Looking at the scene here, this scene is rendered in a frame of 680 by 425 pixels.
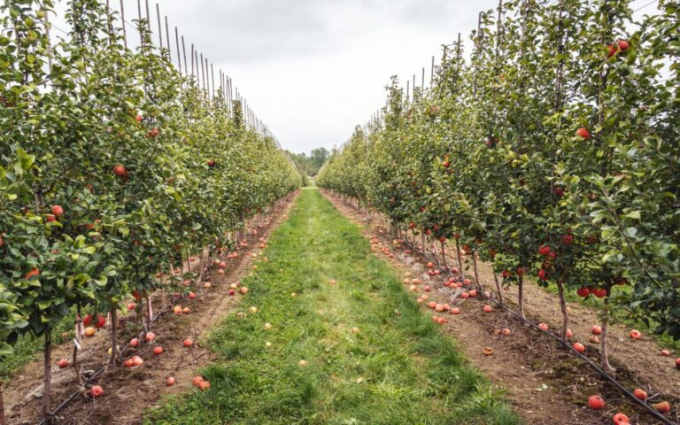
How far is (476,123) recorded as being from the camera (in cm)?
548

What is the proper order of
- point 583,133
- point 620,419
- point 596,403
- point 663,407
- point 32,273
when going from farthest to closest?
point 596,403
point 663,407
point 583,133
point 620,419
point 32,273

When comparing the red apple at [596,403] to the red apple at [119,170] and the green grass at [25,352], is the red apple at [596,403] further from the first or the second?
the green grass at [25,352]

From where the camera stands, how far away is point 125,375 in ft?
15.3

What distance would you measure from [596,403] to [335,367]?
9.40 ft

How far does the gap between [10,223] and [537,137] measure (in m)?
5.19

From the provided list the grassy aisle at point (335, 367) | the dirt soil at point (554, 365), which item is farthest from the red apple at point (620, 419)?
the grassy aisle at point (335, 367)

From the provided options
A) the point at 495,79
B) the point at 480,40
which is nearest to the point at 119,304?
the point at 495,79

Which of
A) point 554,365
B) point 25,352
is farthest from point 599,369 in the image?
point 25,352

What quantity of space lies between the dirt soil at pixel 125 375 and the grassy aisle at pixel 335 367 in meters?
0.30

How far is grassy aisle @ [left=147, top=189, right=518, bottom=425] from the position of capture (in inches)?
155

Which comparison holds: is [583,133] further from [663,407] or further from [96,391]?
[96,391]

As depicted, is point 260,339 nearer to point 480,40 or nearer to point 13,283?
point 13,283

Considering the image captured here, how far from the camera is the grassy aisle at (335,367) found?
12.9ft

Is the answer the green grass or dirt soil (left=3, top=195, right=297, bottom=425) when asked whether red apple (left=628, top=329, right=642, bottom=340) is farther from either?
the green grass
